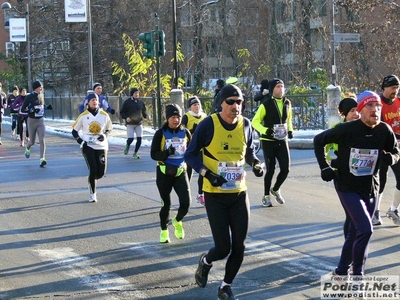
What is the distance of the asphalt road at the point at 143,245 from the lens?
766 cm

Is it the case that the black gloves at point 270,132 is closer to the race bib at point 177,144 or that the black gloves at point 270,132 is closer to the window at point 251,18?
the race bib at point 177,144

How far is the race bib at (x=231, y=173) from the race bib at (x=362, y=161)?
0.99m

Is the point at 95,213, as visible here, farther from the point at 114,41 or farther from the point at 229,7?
the point at 114,41

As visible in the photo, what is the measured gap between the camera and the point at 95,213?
40.2 ft

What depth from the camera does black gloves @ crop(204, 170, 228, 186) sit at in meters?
6.96

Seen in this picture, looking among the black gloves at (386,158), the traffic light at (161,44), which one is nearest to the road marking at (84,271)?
the black gloves at (386,158)

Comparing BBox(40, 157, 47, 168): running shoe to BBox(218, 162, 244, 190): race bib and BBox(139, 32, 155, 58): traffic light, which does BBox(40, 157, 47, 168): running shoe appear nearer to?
BBox(139, 32, 155, 58): traffic light

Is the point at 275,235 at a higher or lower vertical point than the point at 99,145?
lower

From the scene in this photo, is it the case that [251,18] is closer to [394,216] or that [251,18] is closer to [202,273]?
[394,216]

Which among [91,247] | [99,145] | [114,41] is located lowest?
[91,247]

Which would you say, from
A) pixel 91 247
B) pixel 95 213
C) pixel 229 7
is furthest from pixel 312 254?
pixel 229 7

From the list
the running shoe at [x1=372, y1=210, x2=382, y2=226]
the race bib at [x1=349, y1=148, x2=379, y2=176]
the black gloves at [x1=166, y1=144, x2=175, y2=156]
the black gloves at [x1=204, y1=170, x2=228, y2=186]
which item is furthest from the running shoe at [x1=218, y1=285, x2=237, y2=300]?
the running shoe at [x1=372, y1=210, x2=382, y2=226]

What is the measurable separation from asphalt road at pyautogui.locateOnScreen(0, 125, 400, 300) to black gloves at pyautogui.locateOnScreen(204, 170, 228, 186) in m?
1.04

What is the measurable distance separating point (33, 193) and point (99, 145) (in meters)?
2.08
